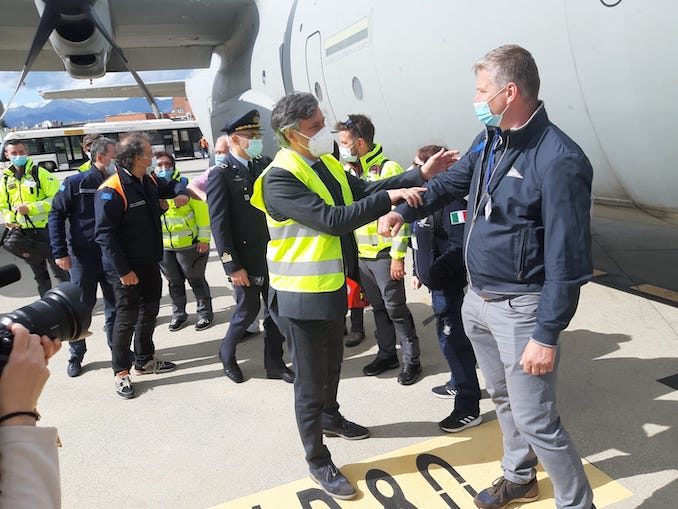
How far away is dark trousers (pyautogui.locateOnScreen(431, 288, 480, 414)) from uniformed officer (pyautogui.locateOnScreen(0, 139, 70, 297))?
4.29m

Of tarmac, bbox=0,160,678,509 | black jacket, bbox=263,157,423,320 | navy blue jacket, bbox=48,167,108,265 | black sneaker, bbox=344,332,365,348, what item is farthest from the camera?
black sneaker, bbox=344,332,365,348

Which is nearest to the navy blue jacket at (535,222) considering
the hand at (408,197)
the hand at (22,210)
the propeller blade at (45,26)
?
the hand at (408,197)

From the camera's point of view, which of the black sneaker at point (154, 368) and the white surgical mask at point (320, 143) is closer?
the white surgical mask at point (320, 143)

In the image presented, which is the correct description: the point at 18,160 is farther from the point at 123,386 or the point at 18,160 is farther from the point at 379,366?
the point at 379,366

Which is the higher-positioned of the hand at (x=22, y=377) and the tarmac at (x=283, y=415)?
the hand at (x=22, y=377)

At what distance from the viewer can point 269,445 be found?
3256 mm

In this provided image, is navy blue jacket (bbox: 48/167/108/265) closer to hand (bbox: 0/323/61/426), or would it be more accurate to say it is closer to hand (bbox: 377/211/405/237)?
hand (bbox: 377/211/405/237)

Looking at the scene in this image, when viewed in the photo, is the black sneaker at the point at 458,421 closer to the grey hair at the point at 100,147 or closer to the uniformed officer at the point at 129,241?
the uniformed officer at the point at 129,241

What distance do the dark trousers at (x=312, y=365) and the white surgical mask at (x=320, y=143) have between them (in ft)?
2.74

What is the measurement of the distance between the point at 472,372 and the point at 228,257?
1.91 meters

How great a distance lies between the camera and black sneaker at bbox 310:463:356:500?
8.98 ft

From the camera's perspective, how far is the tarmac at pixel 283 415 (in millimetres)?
2879

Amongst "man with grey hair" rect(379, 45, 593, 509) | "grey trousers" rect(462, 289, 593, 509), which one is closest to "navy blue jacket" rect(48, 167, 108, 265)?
"man with grey hair" rect(379, 45, 593, 509)

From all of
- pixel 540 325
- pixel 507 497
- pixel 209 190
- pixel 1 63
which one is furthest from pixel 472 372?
pixel 1 63
